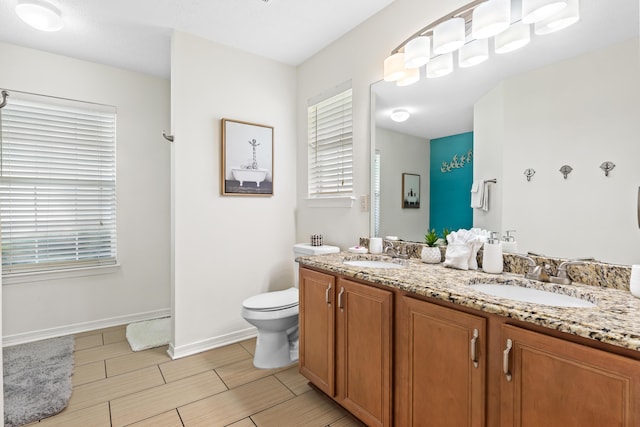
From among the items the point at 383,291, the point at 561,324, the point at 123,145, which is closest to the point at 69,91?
the point at 123,145

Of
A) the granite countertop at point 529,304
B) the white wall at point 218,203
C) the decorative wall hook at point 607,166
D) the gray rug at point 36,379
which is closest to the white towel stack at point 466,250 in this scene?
the granite countertop at point 529,304

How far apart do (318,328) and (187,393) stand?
38.4 inches

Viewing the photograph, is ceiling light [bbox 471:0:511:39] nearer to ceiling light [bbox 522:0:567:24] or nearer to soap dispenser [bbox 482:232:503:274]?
ceiling light [bbox 522:0:567:24]

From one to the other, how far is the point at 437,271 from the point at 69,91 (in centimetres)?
349

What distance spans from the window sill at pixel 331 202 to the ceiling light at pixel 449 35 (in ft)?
3.81

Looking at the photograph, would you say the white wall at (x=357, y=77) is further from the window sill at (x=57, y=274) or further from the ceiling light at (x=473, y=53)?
the window sill at (x=57, y=274)

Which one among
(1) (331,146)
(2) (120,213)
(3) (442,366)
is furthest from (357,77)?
(2) (120,213)

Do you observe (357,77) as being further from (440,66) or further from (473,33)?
(473,33)

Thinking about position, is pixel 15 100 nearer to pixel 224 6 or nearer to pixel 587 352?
pixel 224 6

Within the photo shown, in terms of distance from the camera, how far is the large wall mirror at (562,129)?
1.26 meters

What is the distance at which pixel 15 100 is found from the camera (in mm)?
2695

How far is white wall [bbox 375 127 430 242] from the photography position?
6.74ft

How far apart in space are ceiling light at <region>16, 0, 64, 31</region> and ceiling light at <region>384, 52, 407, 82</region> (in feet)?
7.54

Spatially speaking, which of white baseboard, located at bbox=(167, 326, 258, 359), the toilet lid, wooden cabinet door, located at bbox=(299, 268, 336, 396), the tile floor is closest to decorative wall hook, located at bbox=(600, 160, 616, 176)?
wooden cabinet door, located at bbox=(299, 268, 336, 396)
